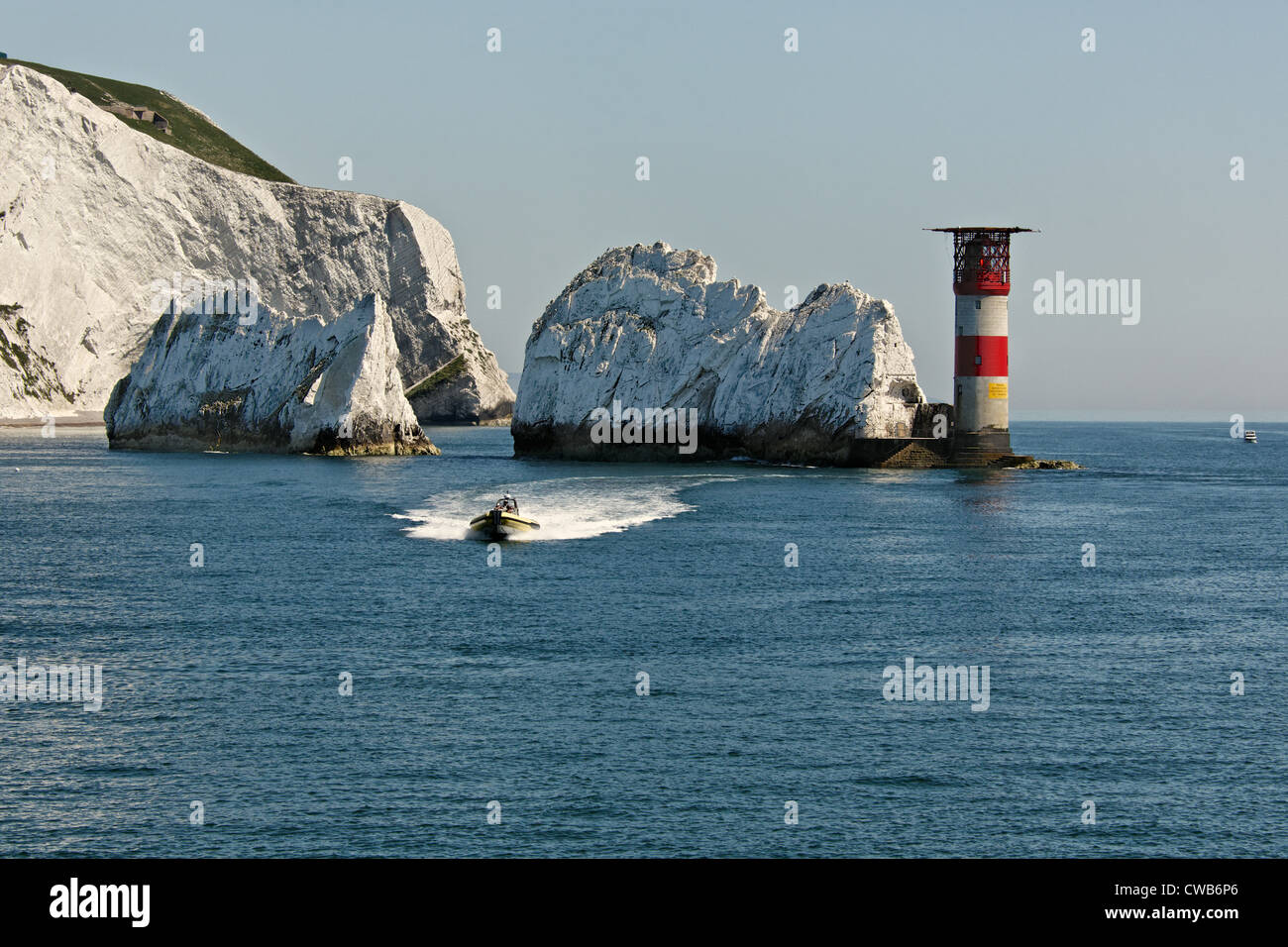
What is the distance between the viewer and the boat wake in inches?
2532

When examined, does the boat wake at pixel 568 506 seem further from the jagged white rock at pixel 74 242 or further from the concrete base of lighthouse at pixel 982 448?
the jagged white rock at pixel 74 242

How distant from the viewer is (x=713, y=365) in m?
118

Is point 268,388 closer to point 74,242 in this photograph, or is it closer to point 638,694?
point 74,242

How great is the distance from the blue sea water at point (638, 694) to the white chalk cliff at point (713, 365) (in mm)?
39102

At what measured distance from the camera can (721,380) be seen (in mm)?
116688

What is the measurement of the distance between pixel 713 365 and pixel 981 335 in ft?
84.2

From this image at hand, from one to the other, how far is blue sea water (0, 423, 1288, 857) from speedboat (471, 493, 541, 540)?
1.40 meters

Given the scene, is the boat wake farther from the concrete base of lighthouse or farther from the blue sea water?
the concrete base of lighthouse

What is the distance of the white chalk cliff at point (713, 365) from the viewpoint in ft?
353

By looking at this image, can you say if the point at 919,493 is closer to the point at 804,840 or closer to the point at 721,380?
the point at 721,380
